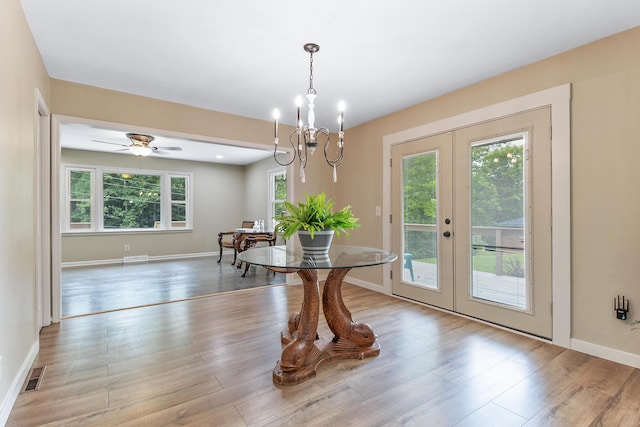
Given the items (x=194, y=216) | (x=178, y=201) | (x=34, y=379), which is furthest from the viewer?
(x=194, y=216)

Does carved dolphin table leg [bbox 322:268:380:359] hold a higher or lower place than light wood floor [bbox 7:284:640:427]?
higher

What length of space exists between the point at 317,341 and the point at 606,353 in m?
2.09

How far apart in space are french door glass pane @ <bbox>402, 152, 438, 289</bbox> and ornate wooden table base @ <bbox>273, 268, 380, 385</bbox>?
1.45m

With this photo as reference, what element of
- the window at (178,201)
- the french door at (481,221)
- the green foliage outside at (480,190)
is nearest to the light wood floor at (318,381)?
the french door at (481,221)

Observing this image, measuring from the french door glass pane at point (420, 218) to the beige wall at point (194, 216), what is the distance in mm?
5324

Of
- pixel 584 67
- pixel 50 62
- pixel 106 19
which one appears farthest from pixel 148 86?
pixel 584 67

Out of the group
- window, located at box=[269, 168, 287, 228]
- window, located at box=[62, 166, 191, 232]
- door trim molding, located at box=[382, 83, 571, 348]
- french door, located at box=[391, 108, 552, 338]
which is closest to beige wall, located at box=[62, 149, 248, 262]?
window, located at box=[62, 166, 191, 232]

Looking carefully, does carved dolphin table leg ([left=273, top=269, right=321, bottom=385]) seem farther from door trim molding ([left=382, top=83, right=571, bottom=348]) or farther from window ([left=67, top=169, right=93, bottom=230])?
window ([left=67, top=169, right=93, bottom=230])

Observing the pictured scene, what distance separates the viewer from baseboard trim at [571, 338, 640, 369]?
2.11 meters

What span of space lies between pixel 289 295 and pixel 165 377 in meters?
2.07

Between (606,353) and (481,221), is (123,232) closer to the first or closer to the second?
(481,221)

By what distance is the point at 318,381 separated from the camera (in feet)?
6.37

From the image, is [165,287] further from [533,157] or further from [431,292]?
[533,157]

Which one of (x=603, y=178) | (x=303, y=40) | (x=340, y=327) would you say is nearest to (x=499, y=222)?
(x=603, y=178)
